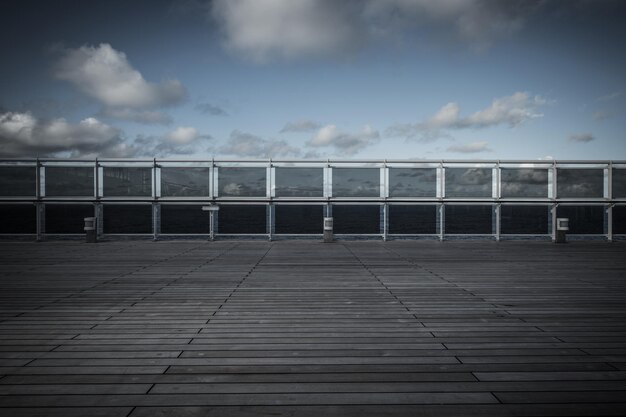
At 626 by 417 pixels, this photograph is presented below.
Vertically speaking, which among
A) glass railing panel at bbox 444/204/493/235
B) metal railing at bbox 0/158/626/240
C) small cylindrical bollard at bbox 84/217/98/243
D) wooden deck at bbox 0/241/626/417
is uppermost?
metal railing at bbox 0/158/626/240

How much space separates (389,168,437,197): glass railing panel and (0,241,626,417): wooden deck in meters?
6.36

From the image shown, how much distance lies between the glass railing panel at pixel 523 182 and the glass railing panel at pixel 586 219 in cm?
91

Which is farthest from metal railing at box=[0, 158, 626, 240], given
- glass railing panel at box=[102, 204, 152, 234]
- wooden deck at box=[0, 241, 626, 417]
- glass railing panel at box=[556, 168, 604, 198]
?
wooden deck at box=[0, 241, 626, 417]

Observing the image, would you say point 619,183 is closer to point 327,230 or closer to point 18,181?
point 327,230

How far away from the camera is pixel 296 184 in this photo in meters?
13.5

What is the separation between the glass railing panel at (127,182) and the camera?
44.2ft

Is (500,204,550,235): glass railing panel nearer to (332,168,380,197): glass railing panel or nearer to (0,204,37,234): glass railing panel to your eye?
(332,168,380,197): glass railing panel

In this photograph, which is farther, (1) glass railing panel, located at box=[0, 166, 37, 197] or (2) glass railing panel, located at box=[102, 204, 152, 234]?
(2) glass railing panel, located at box=[102, 204, 152, 234]

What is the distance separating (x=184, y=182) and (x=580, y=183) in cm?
1362

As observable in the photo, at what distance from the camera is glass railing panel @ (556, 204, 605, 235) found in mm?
13185

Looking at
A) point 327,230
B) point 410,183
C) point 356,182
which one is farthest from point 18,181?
point 410,183

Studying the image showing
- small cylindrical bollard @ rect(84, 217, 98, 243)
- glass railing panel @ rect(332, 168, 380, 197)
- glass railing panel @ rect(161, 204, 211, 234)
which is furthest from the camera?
glass railing panel @ rect(161, 204, 211, 234)

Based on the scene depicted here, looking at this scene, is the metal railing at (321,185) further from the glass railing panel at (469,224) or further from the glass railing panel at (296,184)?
the glass railing panel at (469,224)

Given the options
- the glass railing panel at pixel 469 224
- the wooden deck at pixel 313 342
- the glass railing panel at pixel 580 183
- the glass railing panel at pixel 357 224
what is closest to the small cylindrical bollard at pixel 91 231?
the wooden deck at pixel 313 342
